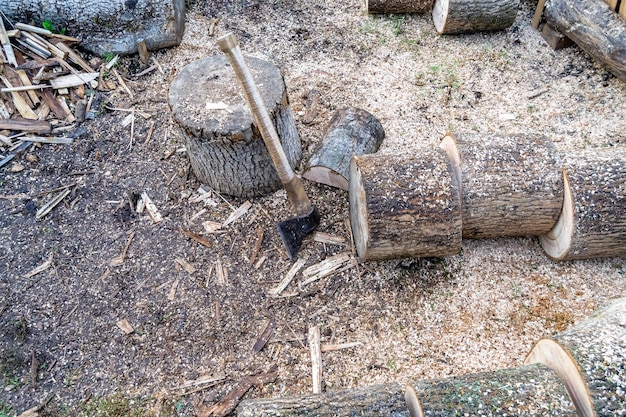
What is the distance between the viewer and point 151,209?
12.2ft

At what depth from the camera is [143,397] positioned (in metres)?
2.83

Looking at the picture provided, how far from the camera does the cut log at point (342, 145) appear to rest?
355cm

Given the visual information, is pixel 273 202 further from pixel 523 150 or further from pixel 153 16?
pixel 153 16

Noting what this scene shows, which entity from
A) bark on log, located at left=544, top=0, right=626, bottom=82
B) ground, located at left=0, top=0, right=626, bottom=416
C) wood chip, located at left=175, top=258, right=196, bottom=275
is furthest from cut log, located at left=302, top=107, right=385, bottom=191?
bark on log, located at left=544, top=0, right=626, bottom=82

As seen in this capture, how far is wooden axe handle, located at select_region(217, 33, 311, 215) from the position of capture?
2637 mm

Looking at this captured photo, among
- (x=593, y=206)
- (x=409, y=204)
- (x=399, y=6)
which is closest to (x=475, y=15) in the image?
(x=399, y=6)

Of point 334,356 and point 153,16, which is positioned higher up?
point 153,16

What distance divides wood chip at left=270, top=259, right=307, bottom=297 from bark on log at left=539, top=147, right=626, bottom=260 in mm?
1703

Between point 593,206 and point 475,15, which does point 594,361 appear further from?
point 475,15

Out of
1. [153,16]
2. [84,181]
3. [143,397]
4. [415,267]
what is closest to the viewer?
[143,397]

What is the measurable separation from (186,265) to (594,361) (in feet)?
8.10

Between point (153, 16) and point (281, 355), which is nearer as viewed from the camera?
point (281, 355)

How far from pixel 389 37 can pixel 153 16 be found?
235cm

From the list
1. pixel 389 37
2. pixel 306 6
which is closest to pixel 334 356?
pixel 389 37
